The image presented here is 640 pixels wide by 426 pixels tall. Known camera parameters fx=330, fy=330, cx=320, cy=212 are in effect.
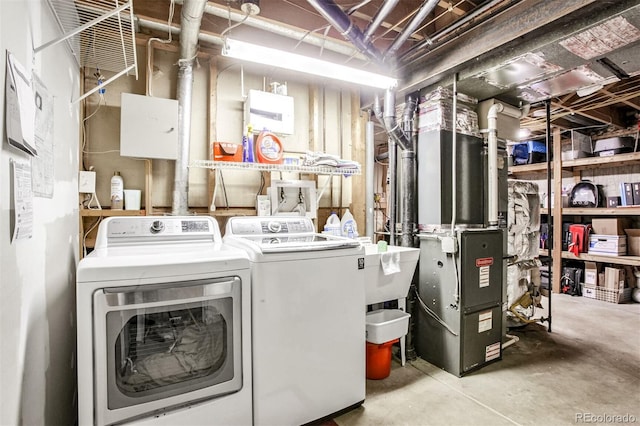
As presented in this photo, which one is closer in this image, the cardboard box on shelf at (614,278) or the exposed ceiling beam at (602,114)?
the exposed ceiling beam at (602,114)

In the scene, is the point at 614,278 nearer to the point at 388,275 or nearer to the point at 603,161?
the point at 603,161

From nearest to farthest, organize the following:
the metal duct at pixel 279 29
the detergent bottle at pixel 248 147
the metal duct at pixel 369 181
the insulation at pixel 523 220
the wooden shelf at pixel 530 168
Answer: the metal duct at pixel 279 29 < the detergent bottle at pixel 248 147 < the metal duct at pixel 369 181 < the insulation at pixel 523 220 < the wooden shelf at pixel 530 168

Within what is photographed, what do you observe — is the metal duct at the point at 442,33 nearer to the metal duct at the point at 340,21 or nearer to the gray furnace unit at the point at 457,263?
the metal duct at the point at 340,21

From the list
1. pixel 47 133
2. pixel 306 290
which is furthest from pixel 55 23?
pixel 306 290

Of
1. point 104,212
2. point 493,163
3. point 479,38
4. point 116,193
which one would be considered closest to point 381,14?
point 479,38

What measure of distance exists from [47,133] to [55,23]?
1.92ft

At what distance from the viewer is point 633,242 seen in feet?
15.0

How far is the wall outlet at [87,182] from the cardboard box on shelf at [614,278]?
6.23 meters

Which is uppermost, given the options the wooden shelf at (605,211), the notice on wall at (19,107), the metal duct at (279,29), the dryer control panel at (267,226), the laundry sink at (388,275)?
the metal duct at (279,29)

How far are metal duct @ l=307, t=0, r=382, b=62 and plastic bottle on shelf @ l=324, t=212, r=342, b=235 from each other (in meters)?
1.43

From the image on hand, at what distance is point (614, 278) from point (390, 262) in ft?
13.6

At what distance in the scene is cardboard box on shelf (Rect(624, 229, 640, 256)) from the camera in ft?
14.8

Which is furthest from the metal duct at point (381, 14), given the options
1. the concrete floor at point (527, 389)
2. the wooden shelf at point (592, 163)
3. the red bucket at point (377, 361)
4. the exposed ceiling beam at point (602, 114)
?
the wooden shelf at point (592, 163)

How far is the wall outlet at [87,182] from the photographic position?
2.30 m
